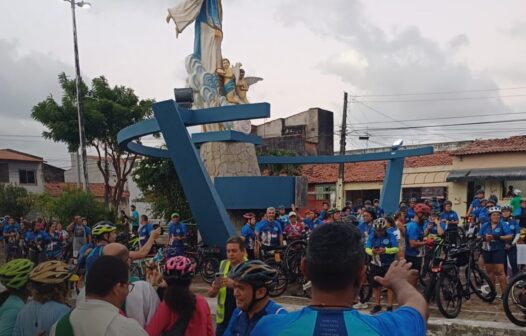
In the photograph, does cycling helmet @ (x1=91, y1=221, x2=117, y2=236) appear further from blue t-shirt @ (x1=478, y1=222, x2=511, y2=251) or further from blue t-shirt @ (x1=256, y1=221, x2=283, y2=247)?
blue t-shirt @ (x1=478, y1=222, x2=511, y2=251)

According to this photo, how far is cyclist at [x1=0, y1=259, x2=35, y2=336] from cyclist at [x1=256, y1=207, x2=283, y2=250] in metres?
6.71

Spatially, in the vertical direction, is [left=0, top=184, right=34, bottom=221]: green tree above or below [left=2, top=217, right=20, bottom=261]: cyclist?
above

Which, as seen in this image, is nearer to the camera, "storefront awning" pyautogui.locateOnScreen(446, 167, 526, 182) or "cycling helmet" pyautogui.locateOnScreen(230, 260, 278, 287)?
"cycling helmet" pyautogui.locateOnScreen(230, 260, 278, 287)

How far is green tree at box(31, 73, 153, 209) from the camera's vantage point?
22344 millimetres

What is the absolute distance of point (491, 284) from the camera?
7.51 meters

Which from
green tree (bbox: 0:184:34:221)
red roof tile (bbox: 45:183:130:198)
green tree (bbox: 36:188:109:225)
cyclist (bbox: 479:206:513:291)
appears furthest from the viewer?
red roof tile (bbox: 45:183:130:198)

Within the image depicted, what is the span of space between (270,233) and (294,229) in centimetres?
75

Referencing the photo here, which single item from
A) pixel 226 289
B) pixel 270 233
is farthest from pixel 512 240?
pixel 226 289

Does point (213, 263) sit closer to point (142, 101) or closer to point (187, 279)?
point (187, 279)

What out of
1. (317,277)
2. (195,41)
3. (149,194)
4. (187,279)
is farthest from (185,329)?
(149,194)

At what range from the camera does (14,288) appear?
332cm

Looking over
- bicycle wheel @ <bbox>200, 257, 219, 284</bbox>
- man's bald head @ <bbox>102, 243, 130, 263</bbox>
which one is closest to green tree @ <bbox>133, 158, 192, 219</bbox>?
bicycle wheel @ <bbox>200, 257, 219, 284</bbox>

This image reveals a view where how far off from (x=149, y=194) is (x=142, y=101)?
16.8 ft

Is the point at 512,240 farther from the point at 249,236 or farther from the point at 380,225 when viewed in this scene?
the point at 249,236
